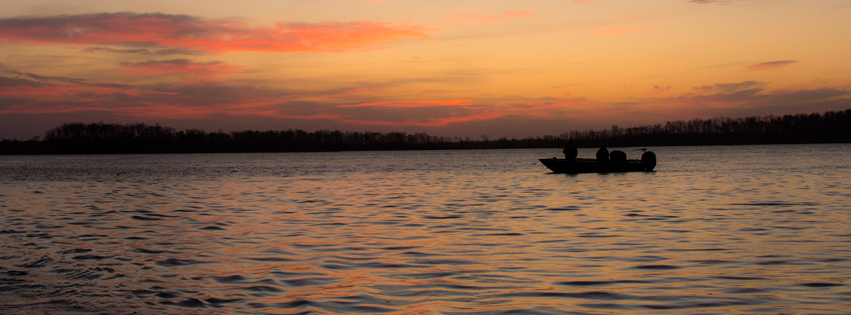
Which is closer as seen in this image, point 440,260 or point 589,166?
point 440,260

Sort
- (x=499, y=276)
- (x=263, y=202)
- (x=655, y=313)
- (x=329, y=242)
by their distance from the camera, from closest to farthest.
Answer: (x=655, y=313) → (x=499, y=276) → (x=329, y=242) → (x=263, y=202)

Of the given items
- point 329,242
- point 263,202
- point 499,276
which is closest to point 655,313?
point 499,276

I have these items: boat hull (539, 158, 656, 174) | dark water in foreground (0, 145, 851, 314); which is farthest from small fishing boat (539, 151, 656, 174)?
dark water in foreground (0, 145, 851, 314)

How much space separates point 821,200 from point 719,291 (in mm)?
17772

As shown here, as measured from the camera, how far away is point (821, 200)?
74.8 ft

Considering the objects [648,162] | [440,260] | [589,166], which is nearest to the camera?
[440,260]

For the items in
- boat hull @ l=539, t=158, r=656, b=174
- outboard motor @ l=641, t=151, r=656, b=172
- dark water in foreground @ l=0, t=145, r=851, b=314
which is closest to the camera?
dark water in foreground @ l=0, t=145, r=851, b=314

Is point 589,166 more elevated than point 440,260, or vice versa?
point 589,166

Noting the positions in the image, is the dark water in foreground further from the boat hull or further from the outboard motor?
the outboard motor

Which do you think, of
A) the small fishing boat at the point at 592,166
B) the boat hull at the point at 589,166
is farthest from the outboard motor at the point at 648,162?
the boat hull at the point at 589,166

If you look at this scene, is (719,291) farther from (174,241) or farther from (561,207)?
(561,207)

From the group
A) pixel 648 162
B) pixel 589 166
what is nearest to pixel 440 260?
pixel 589 166

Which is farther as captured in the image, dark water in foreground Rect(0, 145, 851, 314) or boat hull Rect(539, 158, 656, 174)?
boat hull Rect(539, 158, 656, 174)

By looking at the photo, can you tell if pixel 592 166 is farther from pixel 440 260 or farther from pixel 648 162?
pixel 440 260
